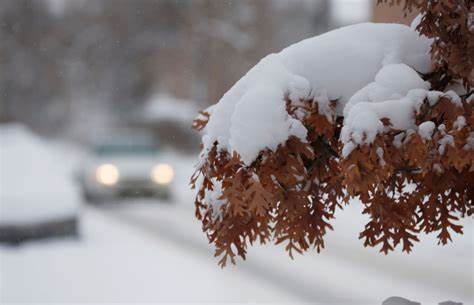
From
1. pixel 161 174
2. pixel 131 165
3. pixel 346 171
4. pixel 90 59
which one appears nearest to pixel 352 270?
pixel 346 171

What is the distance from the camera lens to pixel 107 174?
14.7m

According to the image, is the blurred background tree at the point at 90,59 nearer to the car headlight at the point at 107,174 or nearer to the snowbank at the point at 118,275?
the car headlight at the point at 107,174

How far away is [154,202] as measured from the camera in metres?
15.0

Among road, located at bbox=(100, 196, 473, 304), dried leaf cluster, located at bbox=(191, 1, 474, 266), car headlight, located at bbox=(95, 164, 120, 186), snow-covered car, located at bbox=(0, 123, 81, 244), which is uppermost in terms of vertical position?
car headlight, located at bbox=(95, 164, 120, 186)

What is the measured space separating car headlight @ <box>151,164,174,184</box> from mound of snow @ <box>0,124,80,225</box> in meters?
4.19

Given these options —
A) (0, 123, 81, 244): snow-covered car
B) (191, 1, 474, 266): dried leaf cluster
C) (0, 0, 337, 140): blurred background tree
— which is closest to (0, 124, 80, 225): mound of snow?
(0, 123, 81, 244): snow-covered car

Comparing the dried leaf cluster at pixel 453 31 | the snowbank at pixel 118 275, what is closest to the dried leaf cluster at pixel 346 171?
the dried leaf cluster at pixel 453 31

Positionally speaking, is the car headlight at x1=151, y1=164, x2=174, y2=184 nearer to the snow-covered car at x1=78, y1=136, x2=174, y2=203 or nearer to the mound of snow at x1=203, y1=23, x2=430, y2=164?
the snow-covered car at x1=78, y1=136, x2=174, y2=203

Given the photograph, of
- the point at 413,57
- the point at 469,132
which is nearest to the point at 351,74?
the point at 413,57

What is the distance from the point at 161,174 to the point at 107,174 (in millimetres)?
1192

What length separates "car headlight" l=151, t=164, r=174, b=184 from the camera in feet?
48.2

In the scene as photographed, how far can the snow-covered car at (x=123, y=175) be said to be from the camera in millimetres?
14609

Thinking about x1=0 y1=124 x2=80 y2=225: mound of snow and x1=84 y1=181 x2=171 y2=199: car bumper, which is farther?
x1=84 y1=181 x2=171 y2=199: car bumper

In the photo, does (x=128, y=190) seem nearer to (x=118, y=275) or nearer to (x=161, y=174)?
(x=161, y=174)
